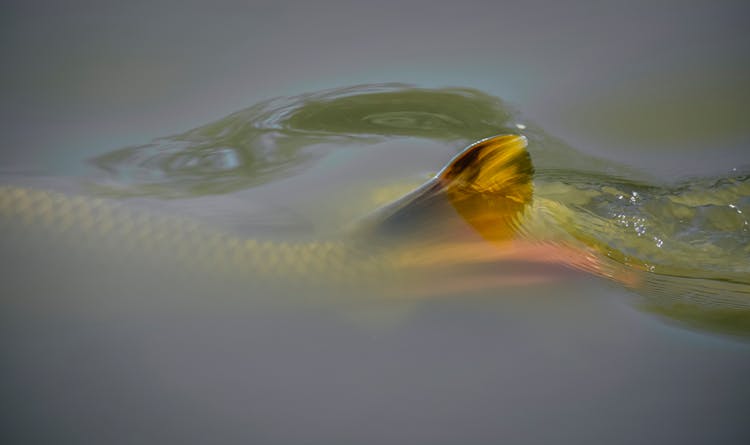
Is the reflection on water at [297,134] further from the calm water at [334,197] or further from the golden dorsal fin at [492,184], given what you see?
the golden dorsal fin at [492,184]

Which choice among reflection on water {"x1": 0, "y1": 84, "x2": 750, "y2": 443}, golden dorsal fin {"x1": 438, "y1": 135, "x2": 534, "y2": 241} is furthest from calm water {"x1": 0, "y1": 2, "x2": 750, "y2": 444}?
golden dorsal fin {"x1": 438, "y1": 135, "x2": 534, "y2": 241}

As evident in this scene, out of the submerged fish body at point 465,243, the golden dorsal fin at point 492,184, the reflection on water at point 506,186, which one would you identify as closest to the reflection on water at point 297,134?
the reflection on water at point 506,186

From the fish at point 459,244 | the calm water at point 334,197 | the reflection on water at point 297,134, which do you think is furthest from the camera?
the reflection on water at point 297,134

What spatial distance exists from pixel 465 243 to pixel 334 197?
45cm

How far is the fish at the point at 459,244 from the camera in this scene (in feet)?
5.78

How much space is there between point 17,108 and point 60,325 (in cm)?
111

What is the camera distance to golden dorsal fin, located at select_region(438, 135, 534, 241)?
1772 millimetres

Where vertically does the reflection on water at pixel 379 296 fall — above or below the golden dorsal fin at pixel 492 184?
below

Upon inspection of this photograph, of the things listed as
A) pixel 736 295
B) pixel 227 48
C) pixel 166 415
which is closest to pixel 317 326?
pixel 166 415

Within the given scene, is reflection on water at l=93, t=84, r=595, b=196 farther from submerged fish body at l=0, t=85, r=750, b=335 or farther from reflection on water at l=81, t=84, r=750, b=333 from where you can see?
submerged fish body at l=0, t=85, r=750, b=335

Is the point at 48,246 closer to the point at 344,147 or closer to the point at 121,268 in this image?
the point at 121,268

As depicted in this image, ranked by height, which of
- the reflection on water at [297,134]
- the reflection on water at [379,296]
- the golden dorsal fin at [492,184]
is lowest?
the reflection on water at [379,296]

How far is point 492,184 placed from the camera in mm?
1838

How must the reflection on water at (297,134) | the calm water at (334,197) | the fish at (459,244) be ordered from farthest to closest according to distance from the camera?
the reflection on water at (297,134)
the fish at (459,244)
the calm water at (334,197)
